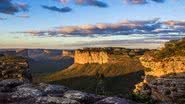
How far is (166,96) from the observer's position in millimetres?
84750

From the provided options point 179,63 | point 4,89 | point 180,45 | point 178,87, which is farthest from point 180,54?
point 4,89

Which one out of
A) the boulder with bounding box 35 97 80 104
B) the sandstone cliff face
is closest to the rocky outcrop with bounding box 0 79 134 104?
the boulder with bounding box 35 97 80 104

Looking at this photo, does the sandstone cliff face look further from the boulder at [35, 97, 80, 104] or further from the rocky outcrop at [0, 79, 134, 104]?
the boulder at [35, 97, 80, 104]

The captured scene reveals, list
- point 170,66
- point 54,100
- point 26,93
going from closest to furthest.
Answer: point 54,100, point 26,93, point 170,66

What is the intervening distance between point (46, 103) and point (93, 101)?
300 cm

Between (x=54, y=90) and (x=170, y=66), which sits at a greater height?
(x=54, y=90)

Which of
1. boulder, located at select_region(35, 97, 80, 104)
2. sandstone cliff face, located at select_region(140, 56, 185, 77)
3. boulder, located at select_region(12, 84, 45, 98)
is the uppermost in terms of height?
boulder, located at select_region(12, 84, 45, 98)

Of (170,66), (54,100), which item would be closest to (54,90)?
(54,100)

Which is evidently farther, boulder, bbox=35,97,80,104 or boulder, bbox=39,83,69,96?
boulder, bbox=39,83,69,96

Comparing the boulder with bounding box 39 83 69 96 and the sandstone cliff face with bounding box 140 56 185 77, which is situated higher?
the boulder with bounding box 39 83 69 96

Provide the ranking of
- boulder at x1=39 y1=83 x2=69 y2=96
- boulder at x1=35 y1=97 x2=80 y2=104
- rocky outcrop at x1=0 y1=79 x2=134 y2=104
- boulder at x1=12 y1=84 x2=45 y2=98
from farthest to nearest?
1. boulder at x1=39 y1=83 x2=69 y2=96
2. boulder at x1=12 y1=84 x2=45 y2=98
3. rocky outcrop at x1=0 y1=79 x2=134 y2=104
4. boulder at x1=35 y1=97 x2=80 y2=104

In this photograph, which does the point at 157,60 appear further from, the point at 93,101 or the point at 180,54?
the point at 93,101

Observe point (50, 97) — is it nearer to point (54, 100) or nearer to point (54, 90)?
point (54, 100)

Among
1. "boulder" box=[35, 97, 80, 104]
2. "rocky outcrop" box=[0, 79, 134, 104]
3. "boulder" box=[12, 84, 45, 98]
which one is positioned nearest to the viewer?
"boulder" box=[35, 97, 80, 104]
